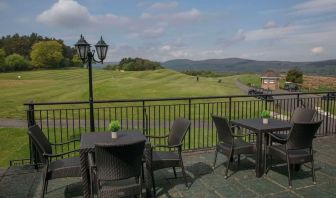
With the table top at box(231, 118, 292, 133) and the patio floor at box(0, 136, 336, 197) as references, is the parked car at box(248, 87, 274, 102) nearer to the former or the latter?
the table top at box(231, 118, 292, 133)

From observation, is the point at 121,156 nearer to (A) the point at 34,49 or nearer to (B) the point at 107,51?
(B) the point at 107,51

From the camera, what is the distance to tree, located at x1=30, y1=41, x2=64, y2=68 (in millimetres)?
74000

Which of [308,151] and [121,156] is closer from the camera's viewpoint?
[121,156]

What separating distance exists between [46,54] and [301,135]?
78.7 m

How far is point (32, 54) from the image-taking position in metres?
74.3

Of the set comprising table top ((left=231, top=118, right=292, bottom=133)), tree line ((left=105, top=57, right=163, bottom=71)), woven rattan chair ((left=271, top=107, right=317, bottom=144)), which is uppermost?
tree line ((left=105, top=57, right=163, bottom=71))

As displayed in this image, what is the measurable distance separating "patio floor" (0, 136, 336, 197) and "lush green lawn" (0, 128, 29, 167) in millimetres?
6986

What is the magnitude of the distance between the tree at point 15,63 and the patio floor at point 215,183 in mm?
72264

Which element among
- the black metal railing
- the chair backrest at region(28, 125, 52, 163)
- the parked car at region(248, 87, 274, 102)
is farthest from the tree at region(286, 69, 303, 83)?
the chair backrest at region(28, 125, 52, 163)

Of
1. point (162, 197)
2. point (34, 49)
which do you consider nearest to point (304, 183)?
point (162, 197)

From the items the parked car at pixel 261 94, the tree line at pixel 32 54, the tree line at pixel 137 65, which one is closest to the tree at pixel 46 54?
the tree line at pixel 32 54

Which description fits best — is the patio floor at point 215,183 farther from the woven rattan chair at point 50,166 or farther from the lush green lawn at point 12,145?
the lush green lawn at point 12,145

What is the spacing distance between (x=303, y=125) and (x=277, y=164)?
135 cm

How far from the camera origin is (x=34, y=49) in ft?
248
